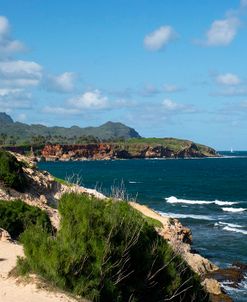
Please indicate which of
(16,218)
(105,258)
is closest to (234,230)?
(16,218)

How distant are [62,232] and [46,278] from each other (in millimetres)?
1989

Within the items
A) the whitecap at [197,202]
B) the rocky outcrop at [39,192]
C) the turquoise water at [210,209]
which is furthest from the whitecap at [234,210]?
the rocky outcrop at [39,192]

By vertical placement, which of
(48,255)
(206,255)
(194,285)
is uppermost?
(48,255)

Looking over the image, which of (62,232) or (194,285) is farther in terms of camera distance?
(194,285)

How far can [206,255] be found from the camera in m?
43.8

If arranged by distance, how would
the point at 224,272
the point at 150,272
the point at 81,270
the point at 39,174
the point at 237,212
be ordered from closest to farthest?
the point at 81,270, the point at 150,272, the point at 224,272, the point at 39,174, the point at 237,212

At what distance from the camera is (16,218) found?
1114 inches

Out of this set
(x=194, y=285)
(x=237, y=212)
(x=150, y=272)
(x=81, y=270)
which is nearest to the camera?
(x=81, y=270)

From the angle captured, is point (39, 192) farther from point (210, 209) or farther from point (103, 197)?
point (210, 209)

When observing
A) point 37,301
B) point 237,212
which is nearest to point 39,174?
point 37,301

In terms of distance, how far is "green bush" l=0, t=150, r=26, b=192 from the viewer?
36125 mm

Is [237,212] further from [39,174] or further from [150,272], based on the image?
[150,272]

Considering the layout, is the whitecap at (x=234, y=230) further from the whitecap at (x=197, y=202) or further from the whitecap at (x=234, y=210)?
the whitecap at (x=197, y=202)

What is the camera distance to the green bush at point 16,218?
27922 mm
